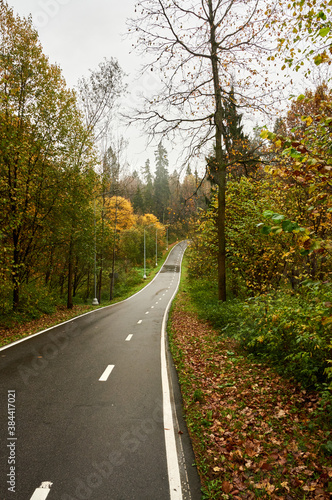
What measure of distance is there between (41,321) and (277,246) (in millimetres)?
12027

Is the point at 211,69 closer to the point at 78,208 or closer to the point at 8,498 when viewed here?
the point at 78,208

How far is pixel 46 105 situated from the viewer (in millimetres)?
13023

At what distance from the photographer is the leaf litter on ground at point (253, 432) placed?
10.2 ft

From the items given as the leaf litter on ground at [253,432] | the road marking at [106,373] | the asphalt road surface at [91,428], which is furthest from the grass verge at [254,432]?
the road marking at [106,373]

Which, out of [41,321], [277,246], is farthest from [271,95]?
[41,321]

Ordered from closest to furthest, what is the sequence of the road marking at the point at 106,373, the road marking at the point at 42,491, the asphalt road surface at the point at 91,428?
1. the road marking at the point at 42,491
2. the asphalt road surface at the point at 91,428
3. the road marking at the point at 106,373

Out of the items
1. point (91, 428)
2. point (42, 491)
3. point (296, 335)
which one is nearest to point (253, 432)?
point (296, 335)

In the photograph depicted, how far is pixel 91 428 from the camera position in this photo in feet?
13.7

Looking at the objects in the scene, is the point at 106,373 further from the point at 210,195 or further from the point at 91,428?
the point at 210,195

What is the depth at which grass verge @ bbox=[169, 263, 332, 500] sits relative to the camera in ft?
10.2

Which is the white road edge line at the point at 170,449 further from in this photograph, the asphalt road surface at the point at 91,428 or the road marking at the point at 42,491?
the road marking at the point at 42,491

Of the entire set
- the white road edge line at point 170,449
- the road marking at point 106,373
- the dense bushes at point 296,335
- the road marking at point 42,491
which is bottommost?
the road marking at point 106,373

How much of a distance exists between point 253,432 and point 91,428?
260cm

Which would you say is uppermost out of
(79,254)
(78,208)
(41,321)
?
(78,208)
